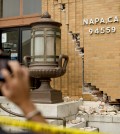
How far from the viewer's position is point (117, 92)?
8203mm

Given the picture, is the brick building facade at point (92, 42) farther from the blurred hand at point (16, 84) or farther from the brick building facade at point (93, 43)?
the blurred hand at point (16, 84)

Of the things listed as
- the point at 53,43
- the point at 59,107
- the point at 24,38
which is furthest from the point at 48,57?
the point at 24,38

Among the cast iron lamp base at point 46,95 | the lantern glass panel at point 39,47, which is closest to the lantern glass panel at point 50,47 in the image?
the lantern glass panel at point 39,47

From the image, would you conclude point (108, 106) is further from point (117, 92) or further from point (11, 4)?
point (11, 4)

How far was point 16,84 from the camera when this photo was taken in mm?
1460

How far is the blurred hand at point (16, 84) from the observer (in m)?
1.46

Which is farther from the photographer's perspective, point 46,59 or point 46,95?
point 46,59

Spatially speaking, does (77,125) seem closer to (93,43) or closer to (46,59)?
(46,59)

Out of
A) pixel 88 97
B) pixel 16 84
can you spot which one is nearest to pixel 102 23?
pixel 88 97

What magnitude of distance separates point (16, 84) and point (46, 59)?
6057 millimetres

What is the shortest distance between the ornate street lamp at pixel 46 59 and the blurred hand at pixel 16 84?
5808 millimetres

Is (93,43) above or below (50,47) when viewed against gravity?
above

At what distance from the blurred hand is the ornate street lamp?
5.81 m

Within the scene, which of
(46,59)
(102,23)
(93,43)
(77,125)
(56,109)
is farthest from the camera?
(93,43)
